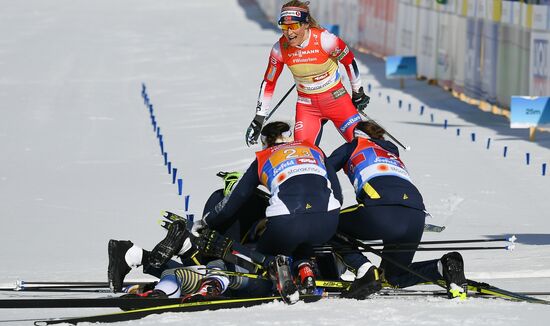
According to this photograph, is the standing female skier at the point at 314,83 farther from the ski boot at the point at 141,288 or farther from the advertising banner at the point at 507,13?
the advertising banner at the point at 507,13

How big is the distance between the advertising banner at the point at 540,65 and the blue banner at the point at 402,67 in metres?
7.12

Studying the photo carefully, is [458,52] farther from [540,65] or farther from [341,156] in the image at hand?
[341,156]

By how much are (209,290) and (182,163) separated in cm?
861

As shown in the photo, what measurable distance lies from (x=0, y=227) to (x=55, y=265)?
2.21m

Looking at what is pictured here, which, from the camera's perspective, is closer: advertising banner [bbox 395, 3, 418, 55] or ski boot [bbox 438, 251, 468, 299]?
ski boot [bbox 438, 251, 468, 299]

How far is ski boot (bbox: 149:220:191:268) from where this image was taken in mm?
7922

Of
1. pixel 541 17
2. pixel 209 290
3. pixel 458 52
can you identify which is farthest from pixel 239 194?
pixel 458 52

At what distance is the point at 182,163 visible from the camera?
16297 mm

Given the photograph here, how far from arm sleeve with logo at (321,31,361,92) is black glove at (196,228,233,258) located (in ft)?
12.9

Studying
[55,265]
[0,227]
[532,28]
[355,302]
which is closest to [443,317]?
[355,302]

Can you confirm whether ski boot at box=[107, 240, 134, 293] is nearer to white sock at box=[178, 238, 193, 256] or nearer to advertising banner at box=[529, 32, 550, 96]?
white sock at box=[178, 238, 193, 256]

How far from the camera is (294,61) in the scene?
11.6m

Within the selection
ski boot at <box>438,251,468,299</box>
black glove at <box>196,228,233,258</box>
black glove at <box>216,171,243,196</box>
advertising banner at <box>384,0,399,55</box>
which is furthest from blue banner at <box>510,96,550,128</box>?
advertising banner at <box>384,0,399,55</box>

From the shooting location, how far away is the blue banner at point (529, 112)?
18.0 meters
